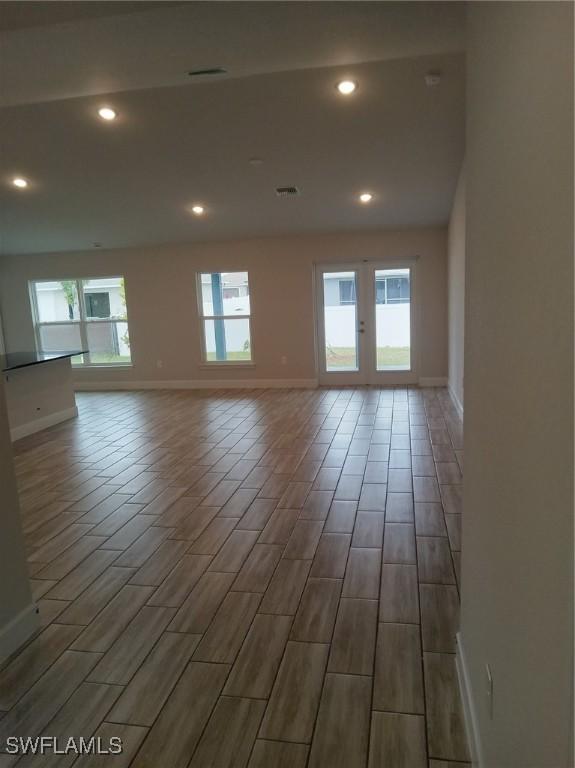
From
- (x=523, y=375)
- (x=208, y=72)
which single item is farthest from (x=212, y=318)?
(x=523, y=375)

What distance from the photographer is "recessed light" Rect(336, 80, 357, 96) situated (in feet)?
11.5

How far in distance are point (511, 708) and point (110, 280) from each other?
8.81 meters

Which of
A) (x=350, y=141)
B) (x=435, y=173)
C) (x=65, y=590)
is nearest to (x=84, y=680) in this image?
(x=65, y=590)

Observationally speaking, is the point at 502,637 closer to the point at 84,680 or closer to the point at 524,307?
the point at 524,307

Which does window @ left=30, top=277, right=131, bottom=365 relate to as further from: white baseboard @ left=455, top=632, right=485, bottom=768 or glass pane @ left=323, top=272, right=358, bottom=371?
white baseboard @ left=455, top=632, right=485, bottom=768

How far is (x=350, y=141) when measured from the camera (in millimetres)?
4535

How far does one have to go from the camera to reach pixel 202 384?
28.2ft

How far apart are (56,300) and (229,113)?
632cm

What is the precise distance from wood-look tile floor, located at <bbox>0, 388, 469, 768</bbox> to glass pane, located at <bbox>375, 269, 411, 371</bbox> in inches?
130

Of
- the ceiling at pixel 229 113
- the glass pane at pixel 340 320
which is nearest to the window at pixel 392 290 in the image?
the glass pane at pixel 340 320

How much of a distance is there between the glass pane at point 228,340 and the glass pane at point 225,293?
169 mm

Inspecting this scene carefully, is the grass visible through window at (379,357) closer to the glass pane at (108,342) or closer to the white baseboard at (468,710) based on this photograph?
the glass pane at (108,342)

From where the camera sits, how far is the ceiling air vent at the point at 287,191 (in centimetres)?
581

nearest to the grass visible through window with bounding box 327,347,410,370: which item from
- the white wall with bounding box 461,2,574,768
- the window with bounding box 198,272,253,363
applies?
the window with bounding box 198,272,253,363
